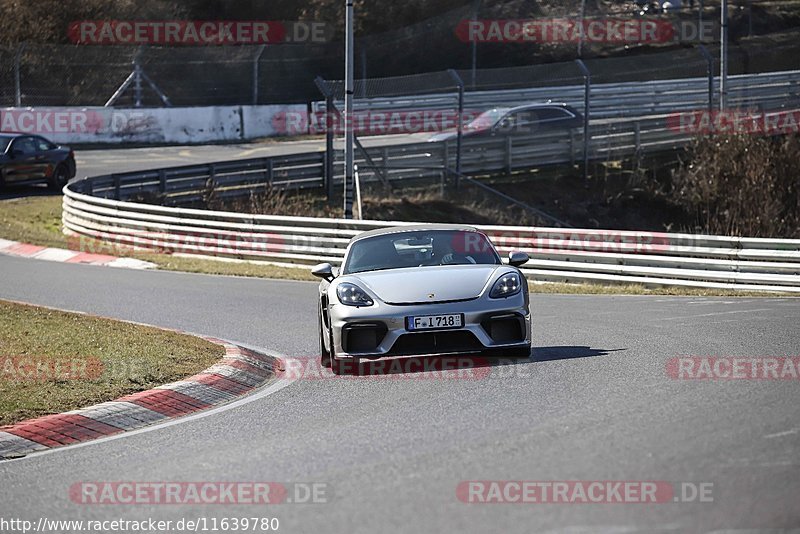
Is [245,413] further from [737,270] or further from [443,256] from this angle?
[737,270]

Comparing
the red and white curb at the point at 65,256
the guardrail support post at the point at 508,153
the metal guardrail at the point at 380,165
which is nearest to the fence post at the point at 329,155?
the metal guardrail at the point at 380,165

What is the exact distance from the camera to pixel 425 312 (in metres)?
10.1

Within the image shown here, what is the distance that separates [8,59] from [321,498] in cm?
3799

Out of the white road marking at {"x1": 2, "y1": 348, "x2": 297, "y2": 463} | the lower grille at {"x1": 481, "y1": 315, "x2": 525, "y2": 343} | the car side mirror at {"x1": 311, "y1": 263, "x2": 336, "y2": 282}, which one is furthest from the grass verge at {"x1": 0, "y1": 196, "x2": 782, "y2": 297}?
the white road marking at {"x1": 2, "y1": 348, "x2": 297, "y2": 463}

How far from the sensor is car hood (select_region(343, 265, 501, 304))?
10.2m

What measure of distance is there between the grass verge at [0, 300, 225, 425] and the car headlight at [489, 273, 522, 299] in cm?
258

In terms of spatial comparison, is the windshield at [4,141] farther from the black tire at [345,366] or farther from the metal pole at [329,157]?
the black tire at [345,366]

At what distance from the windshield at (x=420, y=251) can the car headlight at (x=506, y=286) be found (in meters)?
0.68

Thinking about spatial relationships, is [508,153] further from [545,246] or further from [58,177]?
[545,246]

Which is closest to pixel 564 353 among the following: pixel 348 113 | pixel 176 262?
pixel 348 113

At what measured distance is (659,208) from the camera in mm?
33781

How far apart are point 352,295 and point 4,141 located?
81.9 feet

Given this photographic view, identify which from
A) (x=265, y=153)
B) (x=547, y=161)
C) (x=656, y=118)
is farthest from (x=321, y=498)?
(x=265, y=153)

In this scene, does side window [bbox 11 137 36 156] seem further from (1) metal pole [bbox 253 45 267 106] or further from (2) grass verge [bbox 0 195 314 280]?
(1) metal pole [bbox 253 45 267 106]
